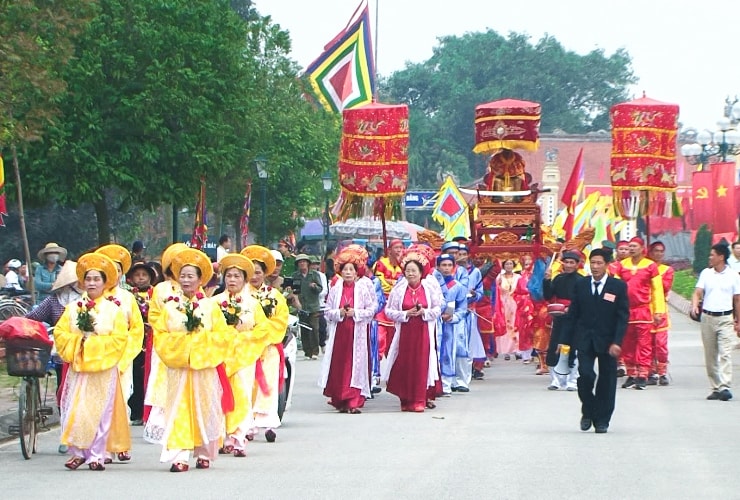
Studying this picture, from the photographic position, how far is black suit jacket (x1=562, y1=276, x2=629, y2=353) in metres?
14.1

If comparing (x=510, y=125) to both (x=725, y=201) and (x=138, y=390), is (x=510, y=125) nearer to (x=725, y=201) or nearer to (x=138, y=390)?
(x=725, y=201)

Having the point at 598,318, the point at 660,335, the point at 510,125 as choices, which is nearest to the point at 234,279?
the point at 598,318

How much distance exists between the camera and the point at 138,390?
1559 cm

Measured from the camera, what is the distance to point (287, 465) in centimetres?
1190

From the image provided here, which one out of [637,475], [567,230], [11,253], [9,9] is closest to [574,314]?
[637,475]

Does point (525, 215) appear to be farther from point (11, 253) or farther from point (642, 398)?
point (11, 253)

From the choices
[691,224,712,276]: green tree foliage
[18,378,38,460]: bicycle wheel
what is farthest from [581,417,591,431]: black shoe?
[691,224,712,276]: green tree foliage

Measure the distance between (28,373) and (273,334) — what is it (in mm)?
2156

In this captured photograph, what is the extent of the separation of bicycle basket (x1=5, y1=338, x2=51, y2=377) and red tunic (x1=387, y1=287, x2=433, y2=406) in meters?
5.47

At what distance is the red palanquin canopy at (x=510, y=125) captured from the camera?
73.6ft

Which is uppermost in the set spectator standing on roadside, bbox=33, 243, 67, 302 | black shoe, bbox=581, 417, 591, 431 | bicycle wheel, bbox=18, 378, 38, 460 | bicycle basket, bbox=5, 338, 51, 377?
spectator standing on roadside, bbox=33, 243, 67, 302

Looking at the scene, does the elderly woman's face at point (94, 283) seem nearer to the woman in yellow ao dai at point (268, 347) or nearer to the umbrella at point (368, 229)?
the woman in yellow ao dai at point (268, 347)

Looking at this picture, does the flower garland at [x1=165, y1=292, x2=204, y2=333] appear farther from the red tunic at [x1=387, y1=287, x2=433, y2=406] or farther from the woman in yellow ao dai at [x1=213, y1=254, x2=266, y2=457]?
the red tunic at [x1=387, y1=287, x2=433, y2=406]

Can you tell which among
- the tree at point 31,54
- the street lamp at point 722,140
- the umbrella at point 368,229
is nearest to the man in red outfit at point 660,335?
the tree at point 31,54
